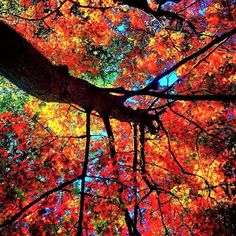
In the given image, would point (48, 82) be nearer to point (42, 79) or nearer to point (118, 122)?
point (42, 79)

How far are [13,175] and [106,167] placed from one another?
2171 mm

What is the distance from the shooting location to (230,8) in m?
12.0

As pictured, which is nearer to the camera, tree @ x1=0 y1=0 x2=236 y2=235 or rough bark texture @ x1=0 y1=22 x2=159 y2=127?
rough bark texture @ x1=0 y1=22 x2=159 y2=127

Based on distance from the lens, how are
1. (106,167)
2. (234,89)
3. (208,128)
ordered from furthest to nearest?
(208,128) < (234,89) < (106,167)

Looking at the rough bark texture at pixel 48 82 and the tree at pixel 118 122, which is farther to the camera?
the tree at pixel 118 122

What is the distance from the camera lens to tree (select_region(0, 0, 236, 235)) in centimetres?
486

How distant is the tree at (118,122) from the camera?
16.0ft

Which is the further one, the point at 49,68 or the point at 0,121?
the point at 0,121

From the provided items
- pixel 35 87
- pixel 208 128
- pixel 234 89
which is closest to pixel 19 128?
pixel 208 128

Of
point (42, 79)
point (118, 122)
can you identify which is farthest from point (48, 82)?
point (118, 122)

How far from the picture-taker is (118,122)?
13.5 m

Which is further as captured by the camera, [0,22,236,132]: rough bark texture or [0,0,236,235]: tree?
[0,0,236,235]: tree

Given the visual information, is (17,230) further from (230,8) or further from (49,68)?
(230,8)

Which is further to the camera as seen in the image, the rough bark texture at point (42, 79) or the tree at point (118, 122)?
the tree at point (118, 122)
